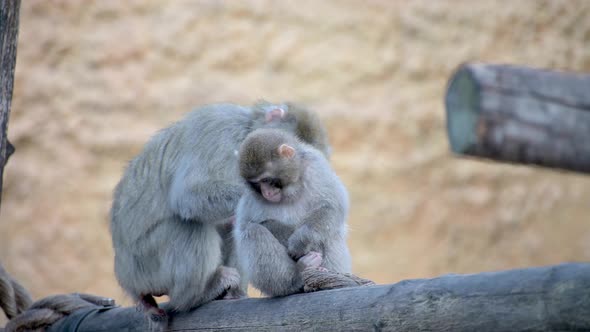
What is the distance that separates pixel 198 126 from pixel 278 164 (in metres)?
1.37

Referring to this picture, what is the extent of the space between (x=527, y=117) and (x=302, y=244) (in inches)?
100

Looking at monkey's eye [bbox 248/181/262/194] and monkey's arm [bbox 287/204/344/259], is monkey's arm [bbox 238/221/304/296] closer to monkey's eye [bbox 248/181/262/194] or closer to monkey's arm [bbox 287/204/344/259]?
monkey's arm [bbox 287/204/344/259]

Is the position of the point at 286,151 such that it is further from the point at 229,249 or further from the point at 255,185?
the point at 229,249

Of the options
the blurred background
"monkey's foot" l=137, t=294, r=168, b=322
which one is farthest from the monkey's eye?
the blurred background

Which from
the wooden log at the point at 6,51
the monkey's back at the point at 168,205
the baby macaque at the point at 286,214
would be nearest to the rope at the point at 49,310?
the monkey's back at the point at 168,205

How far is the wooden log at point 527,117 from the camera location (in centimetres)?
244

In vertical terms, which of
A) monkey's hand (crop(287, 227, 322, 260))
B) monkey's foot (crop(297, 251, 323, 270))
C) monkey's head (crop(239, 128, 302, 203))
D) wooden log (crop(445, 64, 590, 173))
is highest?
monkey's head (crop(239, 128, 302, 203))

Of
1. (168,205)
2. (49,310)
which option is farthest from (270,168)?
(49,310)

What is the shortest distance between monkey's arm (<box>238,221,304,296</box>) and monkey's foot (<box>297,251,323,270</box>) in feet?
0.08

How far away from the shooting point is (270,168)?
499cm

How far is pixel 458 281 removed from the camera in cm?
362

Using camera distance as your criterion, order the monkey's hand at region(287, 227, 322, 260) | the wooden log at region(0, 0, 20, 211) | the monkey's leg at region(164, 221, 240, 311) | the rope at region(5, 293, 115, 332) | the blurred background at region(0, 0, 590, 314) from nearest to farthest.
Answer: the monkey's hand at region(287, 227, 322, 260), the wooden log at region(0, 0, 20, 211), the monkey's leg at region(164, 221, 240, 311), the rope at region(5, 293, 115, 332), the blurred background at region(0, 0, 590, 314)

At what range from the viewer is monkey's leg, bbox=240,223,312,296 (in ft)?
15.7

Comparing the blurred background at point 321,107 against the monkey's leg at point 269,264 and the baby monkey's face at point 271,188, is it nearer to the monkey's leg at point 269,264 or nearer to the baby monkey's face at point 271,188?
the baby monkey's face at point 271,188
